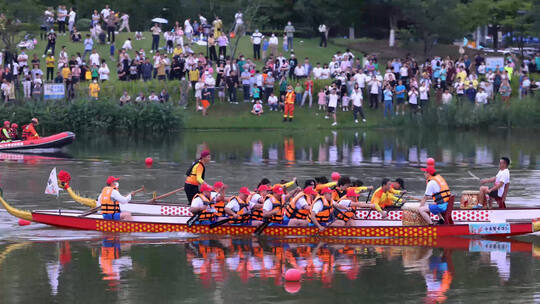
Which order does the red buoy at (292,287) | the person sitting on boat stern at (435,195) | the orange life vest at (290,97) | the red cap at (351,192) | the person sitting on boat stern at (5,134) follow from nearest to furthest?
the red buoy at (292,287)
the person sitting on boat stern at (435,195)
the red cap at (351,192)
the person sitting on boat stern at (5,134)
the orange life vest at (290,97)

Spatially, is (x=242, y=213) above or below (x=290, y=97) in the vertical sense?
below

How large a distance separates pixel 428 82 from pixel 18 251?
109ft

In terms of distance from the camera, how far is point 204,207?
2405cm

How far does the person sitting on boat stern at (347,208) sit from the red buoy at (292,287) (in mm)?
4512

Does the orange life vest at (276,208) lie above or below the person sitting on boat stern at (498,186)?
below

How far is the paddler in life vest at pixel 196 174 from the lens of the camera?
1017 inches

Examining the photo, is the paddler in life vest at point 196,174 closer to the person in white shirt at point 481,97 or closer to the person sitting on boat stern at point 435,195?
the person sitting on boat stern at point 435,195

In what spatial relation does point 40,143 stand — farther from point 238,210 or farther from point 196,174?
point 238,210

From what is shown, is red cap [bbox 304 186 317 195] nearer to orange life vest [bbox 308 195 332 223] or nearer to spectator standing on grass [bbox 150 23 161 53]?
orange life vest [bbox 308 195 332 223]

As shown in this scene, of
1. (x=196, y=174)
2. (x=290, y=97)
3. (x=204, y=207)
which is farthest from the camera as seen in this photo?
(x=290, y=97)

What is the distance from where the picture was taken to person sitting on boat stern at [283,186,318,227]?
2398cm

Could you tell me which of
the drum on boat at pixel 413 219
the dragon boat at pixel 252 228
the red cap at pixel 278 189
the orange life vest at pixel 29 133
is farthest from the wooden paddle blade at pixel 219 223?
the orange life vest at pixel 29 133

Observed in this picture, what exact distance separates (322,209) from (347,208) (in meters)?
0.62

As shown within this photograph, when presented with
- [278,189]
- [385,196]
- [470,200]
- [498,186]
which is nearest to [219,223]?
[278,189]
